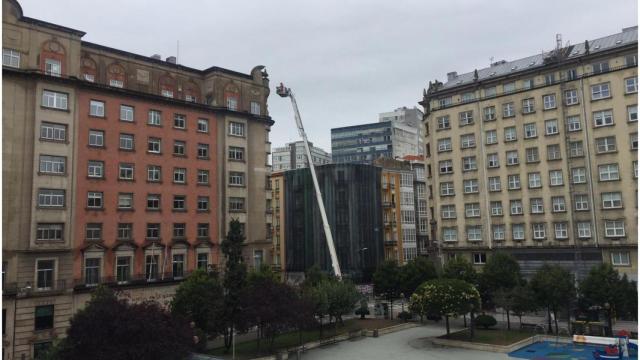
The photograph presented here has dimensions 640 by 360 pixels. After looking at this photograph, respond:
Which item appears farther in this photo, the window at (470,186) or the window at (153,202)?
the window at (470,186)

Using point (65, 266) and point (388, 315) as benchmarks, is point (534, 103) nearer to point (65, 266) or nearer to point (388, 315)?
point (388, 315)

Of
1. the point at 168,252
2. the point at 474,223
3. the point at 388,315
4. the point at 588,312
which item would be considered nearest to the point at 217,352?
the point at 168,252

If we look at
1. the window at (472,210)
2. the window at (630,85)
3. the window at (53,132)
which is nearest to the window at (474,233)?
the window at (472,210)

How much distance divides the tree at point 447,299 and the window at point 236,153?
26.6m

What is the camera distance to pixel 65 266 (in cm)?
4547

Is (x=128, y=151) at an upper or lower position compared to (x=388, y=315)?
upper

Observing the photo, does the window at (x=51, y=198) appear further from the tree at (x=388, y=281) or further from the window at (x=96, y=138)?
the tree at (x=388, y=281)

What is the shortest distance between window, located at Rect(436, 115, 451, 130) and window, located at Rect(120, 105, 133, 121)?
38480 millimetres

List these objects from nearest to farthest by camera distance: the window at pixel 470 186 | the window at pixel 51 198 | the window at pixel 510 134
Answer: the window at pixel 51 198 < the window at pixel 510 134 < the window at pixel 470 186

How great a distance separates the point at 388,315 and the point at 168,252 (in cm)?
2593

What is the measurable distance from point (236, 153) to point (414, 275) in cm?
2403

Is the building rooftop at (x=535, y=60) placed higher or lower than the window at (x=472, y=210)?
higher

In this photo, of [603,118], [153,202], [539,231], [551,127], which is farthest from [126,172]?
[603,118]

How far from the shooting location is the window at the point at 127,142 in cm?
5144
